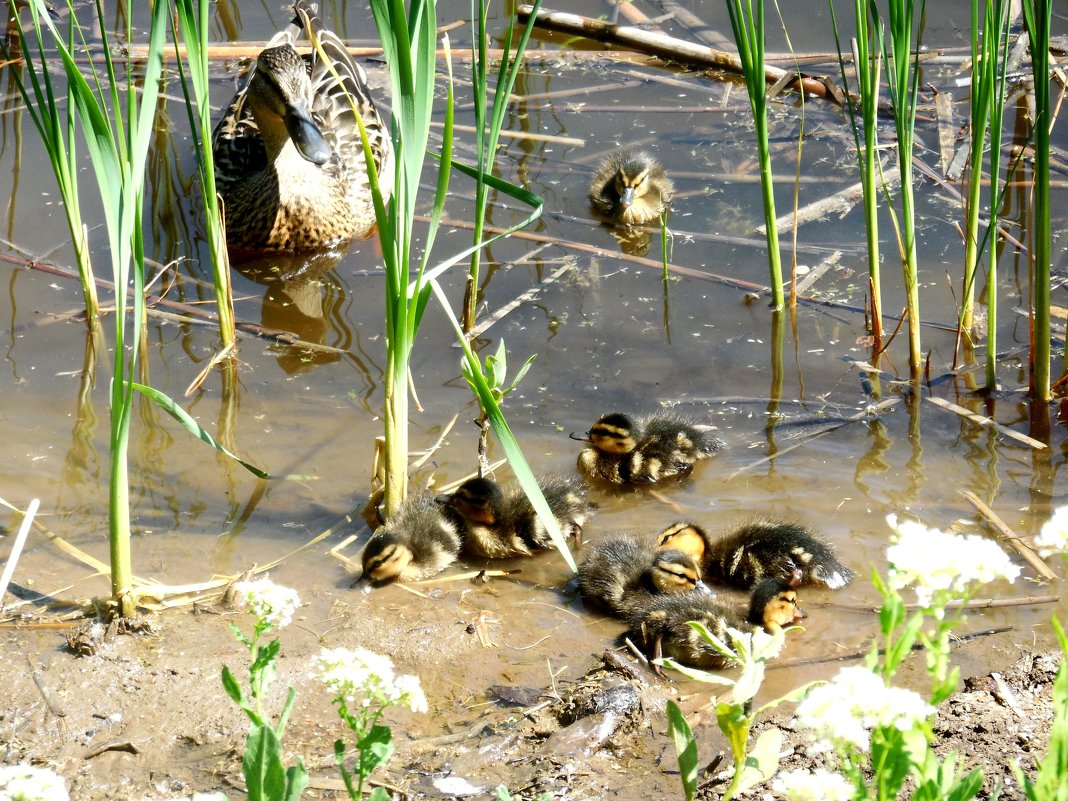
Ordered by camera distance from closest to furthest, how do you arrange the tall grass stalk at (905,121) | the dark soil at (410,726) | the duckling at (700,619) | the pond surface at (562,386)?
the dark soil at (410,726) < the duckling at (700,619) < the pond surface at (562,386) < the tall grass stalk at (905,121)

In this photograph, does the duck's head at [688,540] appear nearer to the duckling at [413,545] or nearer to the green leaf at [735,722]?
the duckling at [413,545]

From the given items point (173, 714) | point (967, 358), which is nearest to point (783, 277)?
point (967, 358)

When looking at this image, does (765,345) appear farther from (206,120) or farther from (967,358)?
(206,120)

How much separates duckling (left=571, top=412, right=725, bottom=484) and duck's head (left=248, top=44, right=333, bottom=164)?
223 cm

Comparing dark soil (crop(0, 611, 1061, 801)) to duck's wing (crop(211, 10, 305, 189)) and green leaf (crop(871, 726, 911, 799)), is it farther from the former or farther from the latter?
duck's wing (crop(211, 10, 305, 189))

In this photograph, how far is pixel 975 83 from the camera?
3.50 m

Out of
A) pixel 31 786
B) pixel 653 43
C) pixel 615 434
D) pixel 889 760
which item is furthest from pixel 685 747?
pixel 653 43

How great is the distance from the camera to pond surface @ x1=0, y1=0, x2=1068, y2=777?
3.31 meters

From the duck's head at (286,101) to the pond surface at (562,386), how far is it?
506 mm

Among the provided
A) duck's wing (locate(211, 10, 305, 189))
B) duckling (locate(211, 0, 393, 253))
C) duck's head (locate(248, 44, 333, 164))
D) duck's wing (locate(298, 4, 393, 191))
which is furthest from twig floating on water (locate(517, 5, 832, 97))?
duck's wing (locate(211, 10, 305, 189))

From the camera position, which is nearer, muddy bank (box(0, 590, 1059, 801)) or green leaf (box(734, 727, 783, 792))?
green leaf (box(734, 727, 783, 792))

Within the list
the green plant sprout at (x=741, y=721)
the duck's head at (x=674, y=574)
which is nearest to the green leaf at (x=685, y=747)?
the green plant sprout at (x=741, y=721)

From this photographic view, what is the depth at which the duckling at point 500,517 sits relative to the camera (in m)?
3.37

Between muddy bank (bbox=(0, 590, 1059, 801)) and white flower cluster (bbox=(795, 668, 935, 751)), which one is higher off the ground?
white flower cluster (bbox=(795, 668, 935, 751))
